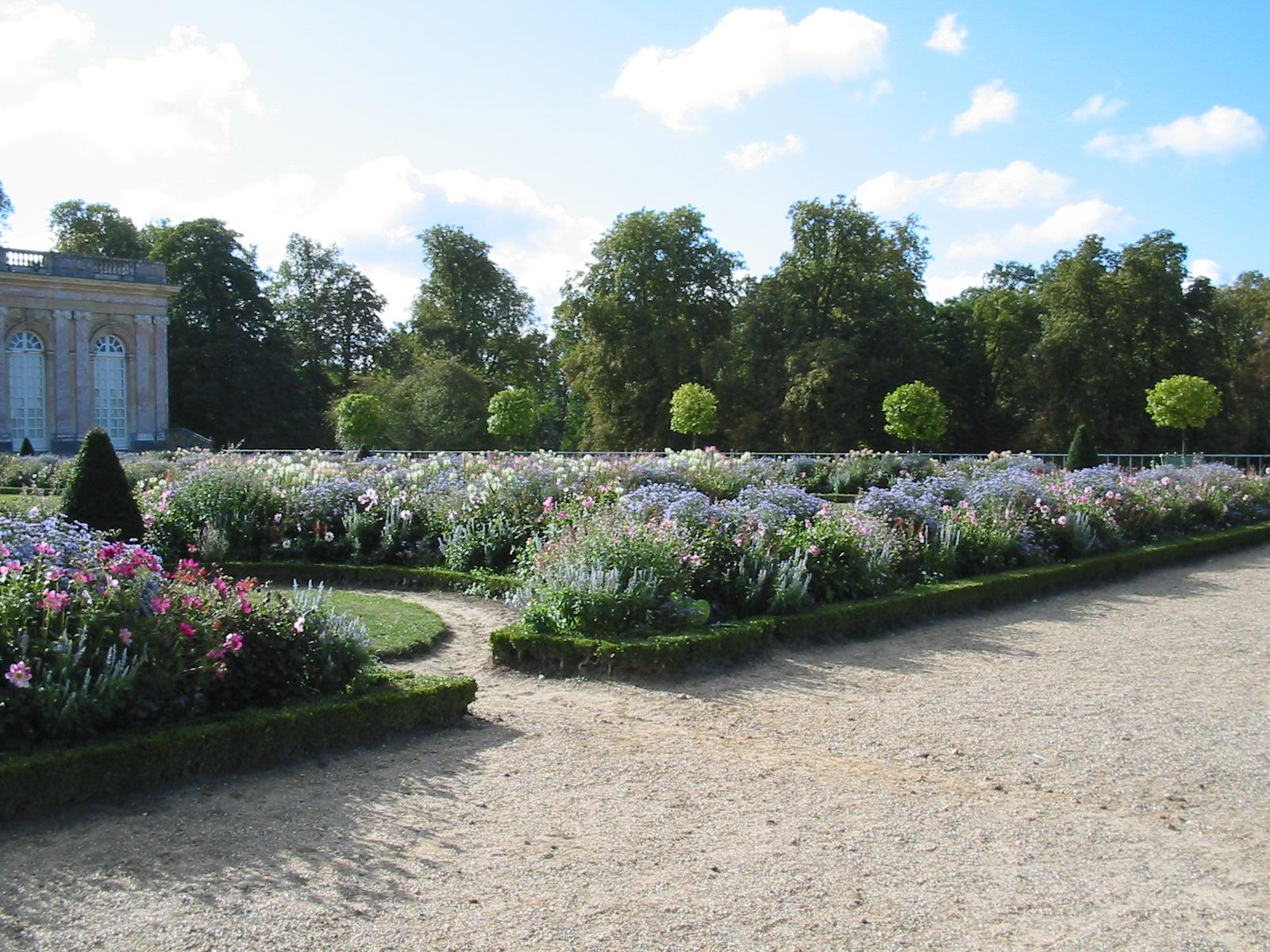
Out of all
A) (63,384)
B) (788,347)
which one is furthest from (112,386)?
(788,347)

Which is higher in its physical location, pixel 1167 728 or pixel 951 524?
pixel 951 524

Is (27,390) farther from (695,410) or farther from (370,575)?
(370,575)

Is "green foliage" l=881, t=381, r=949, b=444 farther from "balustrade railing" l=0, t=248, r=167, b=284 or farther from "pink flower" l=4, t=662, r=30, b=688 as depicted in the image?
"pink flower" l=4, t=662, r=30, b=688

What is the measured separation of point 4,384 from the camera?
34219mm

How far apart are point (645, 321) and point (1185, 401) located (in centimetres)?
1712

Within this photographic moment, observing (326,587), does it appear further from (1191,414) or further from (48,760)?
(1191,414)

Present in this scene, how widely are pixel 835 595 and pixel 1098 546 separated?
513cm

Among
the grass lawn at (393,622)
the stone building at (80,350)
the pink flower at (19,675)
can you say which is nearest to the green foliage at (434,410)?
the stone building at (80,350)

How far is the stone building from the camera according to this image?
34.6 meters

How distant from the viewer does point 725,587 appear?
7.99m

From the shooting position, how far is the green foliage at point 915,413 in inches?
1131

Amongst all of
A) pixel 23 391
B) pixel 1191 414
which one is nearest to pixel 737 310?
pixel 1191 414

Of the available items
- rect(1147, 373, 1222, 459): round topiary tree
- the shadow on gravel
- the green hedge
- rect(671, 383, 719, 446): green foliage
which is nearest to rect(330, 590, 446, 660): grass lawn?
the green hedge

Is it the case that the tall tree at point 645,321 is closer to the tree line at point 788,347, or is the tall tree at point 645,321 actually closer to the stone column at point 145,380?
the tree line at point 788,347
